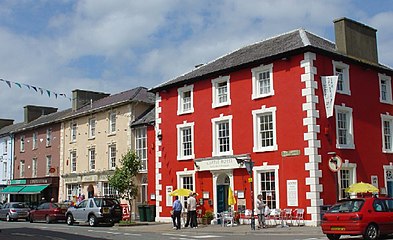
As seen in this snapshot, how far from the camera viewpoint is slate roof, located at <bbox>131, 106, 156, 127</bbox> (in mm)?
35503

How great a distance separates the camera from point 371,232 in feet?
56.2

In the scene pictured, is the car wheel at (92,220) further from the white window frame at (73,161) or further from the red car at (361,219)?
the red car at (361,219)

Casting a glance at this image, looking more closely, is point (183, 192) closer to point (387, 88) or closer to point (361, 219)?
point (387, 88)

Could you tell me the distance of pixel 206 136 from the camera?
29.7 meters

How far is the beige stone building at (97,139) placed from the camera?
124 feet

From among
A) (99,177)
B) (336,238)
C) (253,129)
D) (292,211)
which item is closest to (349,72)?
(253,129)

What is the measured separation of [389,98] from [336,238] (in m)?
14.0

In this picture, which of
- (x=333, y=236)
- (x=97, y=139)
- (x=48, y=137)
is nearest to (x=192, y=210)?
(x=333, y=236)

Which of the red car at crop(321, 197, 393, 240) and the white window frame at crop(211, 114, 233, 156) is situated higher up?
the white window frame at crop(211, 114, 233, 156)

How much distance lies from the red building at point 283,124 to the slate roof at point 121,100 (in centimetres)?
672

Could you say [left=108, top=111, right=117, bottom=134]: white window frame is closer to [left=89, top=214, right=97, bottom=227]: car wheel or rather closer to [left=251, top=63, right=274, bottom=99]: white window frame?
[left=89, top=214, right=97, bottom=227]: car wheel

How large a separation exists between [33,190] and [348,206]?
3591cm

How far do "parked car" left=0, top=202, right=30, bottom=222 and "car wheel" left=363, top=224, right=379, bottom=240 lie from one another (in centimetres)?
2868

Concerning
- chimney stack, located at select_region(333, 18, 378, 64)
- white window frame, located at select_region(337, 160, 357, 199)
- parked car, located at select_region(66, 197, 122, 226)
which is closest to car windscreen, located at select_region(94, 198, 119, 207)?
parked car, located at select_region(66, 197, 122, 226)
